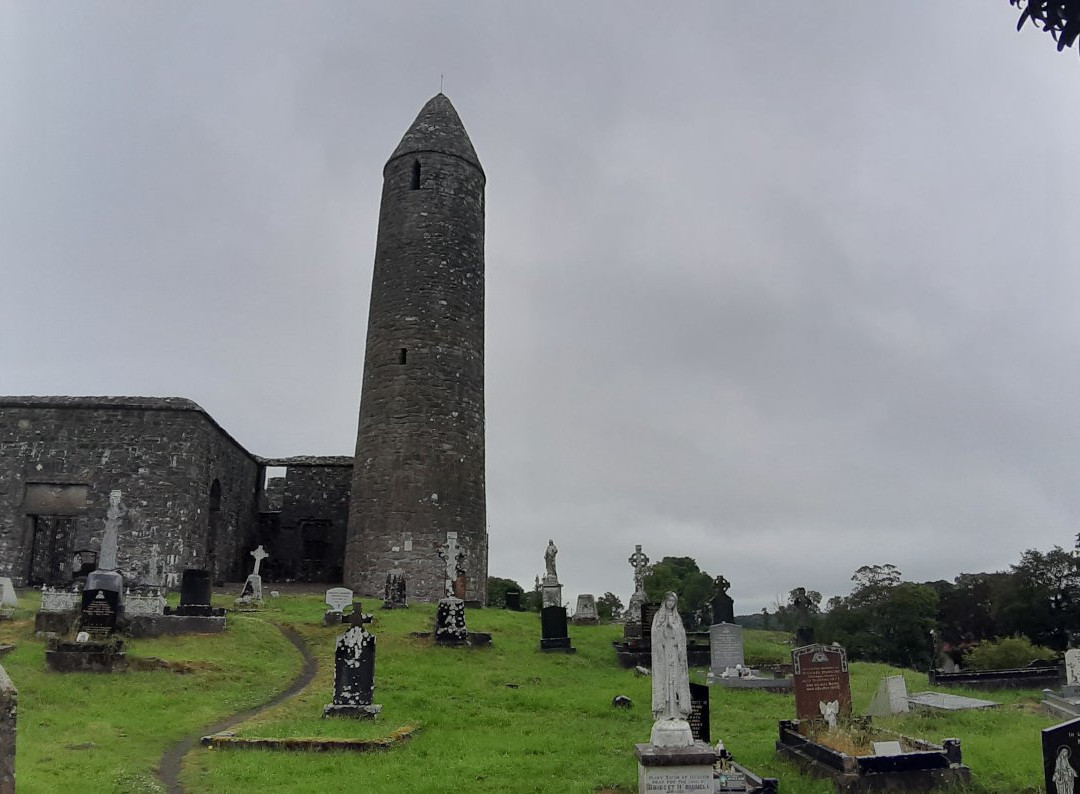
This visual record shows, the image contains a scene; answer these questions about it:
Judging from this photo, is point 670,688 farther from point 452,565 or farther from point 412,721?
point 452,565

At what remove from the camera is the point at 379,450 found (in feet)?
79.7

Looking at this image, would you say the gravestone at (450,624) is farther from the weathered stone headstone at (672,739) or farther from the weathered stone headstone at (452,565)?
the weathered stone headstone at (672,739)

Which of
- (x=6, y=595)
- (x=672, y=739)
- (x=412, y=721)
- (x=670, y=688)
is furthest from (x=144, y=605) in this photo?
(x=672, y=739)

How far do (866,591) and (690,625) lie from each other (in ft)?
67.9

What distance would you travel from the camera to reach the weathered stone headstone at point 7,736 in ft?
13.6

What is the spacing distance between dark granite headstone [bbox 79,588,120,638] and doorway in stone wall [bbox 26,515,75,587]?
1189 centimetres

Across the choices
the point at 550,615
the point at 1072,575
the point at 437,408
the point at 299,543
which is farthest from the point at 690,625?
the point at 1072,575

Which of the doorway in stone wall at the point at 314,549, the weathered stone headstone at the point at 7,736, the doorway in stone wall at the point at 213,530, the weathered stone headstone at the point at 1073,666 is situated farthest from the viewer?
the doorway in stone wall at the point at 314,549

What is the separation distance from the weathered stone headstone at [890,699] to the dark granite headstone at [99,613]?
11698mm

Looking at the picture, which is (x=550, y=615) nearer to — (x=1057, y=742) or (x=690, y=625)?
(x=690, y=625)

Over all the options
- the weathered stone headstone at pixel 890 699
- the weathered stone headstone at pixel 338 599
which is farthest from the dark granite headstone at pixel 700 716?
the weathered stone headstone at pixel 338 599

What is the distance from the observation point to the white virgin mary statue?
22.5 feet

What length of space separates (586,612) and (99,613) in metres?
14.0

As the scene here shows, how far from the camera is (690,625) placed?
74.0 feet
